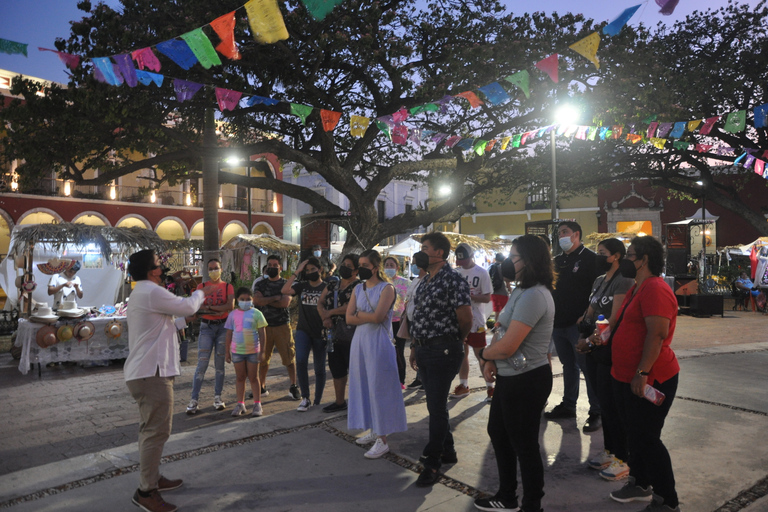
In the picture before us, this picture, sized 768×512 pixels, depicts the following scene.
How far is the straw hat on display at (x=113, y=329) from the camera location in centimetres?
888

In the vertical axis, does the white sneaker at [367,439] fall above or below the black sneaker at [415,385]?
above

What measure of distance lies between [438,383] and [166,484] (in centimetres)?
196

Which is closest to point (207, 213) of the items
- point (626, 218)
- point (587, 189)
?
point (587, 189)

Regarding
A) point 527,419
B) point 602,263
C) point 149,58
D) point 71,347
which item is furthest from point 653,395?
point 71,347

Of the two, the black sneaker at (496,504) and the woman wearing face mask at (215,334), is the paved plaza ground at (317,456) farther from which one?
the woman wearing face mask at (215,334)

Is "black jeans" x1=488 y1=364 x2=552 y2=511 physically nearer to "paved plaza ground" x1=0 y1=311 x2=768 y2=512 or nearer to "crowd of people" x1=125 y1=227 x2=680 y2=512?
"crowd of people" x1=125 y1=227 x2=680 y2=512

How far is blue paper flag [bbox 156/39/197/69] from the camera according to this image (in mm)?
7906

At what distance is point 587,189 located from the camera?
79.0 ft

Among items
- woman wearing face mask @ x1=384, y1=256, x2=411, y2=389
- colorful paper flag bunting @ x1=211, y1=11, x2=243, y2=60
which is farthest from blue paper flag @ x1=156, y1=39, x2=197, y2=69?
woman wearing face mask @ x1=384, y1=256, x2=411, y2=389

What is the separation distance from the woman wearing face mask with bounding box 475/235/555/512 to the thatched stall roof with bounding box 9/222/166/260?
10.9 meters

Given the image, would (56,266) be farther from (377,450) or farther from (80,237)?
(377,450)

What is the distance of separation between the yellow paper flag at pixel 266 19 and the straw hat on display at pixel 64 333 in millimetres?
5294

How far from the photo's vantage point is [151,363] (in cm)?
358

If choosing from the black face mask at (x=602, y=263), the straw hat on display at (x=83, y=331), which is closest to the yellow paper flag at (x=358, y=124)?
the straw hat on display at (x=83, y=331)
